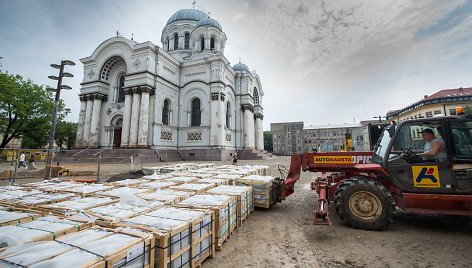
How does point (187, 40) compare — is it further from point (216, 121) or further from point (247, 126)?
point (216, 121)

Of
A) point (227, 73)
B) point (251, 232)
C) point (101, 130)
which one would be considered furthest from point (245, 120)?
point (251, 232)

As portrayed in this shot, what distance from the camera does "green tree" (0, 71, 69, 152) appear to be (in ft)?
88.4

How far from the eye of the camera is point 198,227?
324 centimetres

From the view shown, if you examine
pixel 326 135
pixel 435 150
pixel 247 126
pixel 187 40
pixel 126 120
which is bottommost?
pixel 435 150

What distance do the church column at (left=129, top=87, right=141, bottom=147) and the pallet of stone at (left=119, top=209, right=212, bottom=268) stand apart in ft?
75.2

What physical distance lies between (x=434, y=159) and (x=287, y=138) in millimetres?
81635

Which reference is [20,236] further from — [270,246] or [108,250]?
[270,246]

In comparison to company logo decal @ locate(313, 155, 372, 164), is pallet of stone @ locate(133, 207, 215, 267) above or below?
below

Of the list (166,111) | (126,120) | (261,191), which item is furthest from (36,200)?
(166,111)

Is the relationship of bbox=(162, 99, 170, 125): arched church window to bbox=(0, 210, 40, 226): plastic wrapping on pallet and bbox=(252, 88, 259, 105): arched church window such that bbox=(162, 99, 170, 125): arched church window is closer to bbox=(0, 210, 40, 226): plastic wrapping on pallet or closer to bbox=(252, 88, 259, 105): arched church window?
bbox=(252, 88, 259, 105): arched church window

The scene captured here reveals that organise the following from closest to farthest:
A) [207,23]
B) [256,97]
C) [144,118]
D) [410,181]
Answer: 1. [410,181]
2. [144,118]
3. [207,23]
4. [256,97]

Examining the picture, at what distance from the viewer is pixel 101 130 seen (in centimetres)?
2759

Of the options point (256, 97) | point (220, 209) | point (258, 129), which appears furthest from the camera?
point (256, 97)

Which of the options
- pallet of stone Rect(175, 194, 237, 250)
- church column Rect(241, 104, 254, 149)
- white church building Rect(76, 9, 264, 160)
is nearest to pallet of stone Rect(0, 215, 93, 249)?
pallet of stone Rect(175, 194, 237, 250)
